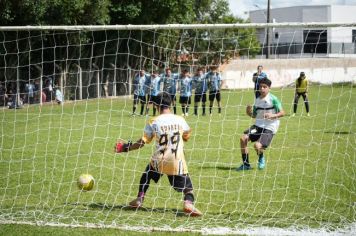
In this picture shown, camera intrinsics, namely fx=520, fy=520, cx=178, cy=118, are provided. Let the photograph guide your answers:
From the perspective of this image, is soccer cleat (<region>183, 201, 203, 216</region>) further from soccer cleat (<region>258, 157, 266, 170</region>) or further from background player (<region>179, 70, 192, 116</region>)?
background player (<region>179, 70, 192, 116</region>)

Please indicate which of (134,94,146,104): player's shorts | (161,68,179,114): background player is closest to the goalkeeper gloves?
(134,94,146,104): player's shorts

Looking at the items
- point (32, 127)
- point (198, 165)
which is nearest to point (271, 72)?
point (32, 127)

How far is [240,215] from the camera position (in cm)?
660

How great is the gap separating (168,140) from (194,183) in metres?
2.07

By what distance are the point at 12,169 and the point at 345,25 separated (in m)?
6.40

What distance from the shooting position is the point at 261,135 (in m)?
9.10

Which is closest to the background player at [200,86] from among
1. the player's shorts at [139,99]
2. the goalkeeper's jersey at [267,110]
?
the player's shorts at [139,99]

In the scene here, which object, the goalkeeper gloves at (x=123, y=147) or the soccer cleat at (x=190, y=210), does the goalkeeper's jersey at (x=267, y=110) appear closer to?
the soccer cleat at (x=190, y=210)

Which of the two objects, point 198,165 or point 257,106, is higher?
point 257,106

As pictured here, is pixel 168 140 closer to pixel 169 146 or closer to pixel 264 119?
pixel 169 146

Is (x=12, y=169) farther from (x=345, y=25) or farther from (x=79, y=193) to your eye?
(x=345, y=25)

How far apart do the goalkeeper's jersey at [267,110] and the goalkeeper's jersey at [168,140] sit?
293cm

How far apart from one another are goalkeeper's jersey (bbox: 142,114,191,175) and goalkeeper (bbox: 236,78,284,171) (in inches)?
106

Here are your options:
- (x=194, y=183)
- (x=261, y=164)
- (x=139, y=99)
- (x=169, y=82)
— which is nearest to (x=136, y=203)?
(x=194, y=183)
